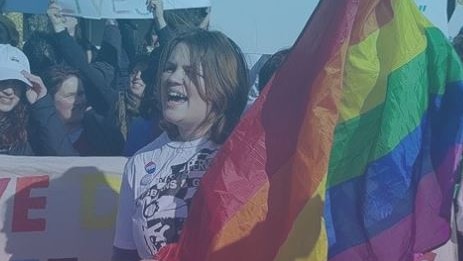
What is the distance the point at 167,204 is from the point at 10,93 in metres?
1.54

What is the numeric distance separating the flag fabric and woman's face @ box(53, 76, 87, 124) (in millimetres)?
1786

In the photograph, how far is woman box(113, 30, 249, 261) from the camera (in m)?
3.29

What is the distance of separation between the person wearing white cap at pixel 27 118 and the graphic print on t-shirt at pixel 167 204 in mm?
1231

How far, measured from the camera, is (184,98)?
3.33m

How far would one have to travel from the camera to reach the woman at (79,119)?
4801mm

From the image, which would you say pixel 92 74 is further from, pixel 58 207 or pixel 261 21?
pixel 58 207

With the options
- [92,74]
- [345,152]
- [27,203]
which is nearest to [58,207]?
[27,203]

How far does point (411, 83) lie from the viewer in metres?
3.04

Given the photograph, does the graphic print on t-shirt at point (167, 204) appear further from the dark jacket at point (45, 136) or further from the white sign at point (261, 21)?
the white sign at point (261, 21)

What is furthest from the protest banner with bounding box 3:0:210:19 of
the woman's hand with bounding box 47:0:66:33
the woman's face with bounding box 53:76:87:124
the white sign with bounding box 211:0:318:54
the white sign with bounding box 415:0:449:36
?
the white sign with bounding box 415:0:449:36

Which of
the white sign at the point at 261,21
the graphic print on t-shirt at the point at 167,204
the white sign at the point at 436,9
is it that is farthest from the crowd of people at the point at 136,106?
the white sign at the point at 436,9

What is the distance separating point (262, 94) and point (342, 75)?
28 centimetres

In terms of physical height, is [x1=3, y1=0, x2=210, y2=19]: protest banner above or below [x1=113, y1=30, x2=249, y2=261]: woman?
below

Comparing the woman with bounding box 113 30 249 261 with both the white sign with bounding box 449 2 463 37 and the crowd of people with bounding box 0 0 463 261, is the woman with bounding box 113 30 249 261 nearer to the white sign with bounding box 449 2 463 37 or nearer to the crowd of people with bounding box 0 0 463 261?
the crowd of people with bounding box 0 0 463 261
